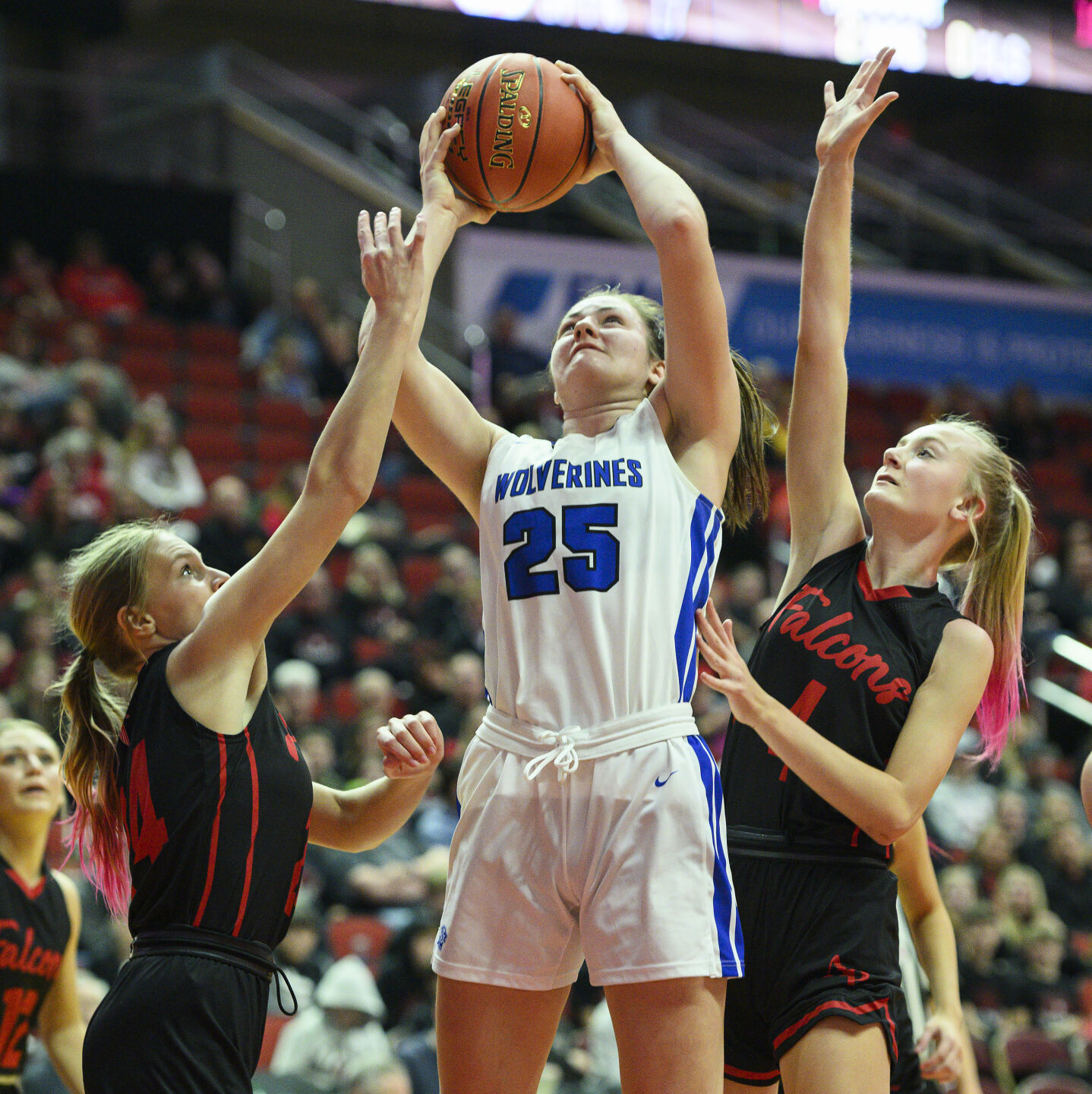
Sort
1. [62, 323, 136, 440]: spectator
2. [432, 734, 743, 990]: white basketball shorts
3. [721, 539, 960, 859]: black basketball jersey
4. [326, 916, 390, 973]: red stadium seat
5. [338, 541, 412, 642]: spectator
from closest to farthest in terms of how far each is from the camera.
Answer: [432, 734, 743, 990]: white basketball shorts
[721, 539, 960, 859]: black basketball jersey
[326, 916, 390, 973]: red stadium seat
[338, 541, 412, 642]: spectator
[62, 323, 136, 440]: spectator

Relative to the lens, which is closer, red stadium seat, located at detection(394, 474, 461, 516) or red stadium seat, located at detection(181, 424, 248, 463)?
red stadium seat, located at detection(181, 424, 248, 463)

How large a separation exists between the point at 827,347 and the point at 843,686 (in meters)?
0.74

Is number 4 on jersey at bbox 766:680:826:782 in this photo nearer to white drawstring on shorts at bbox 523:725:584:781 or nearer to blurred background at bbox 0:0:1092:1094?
white drawstring on shorts at bbox 523:725:584:781

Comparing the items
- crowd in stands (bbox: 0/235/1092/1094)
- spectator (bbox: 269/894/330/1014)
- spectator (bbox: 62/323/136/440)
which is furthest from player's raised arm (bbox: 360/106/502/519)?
spectator (bbox: 62/323/136/440)

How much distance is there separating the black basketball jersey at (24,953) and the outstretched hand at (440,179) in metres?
2.31

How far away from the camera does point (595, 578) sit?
8.25 ft

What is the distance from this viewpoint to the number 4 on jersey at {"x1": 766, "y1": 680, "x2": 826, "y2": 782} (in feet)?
9.44

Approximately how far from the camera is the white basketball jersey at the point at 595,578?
249 centimetres

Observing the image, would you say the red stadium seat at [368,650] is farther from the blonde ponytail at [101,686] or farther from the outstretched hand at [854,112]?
the outstretched hand at [854,112]

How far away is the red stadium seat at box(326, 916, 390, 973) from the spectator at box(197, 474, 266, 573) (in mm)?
2318

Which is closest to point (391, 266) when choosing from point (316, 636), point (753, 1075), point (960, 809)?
point (753, 1075)

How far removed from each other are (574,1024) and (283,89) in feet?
38.1

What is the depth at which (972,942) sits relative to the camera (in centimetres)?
746

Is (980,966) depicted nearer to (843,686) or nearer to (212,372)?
(843,686)
